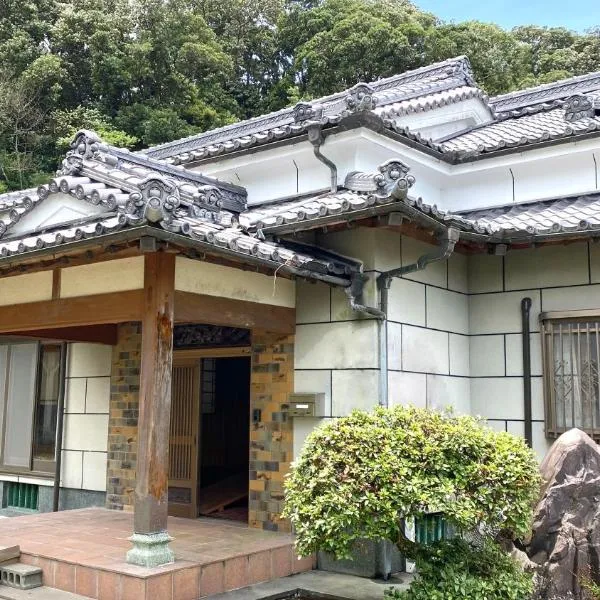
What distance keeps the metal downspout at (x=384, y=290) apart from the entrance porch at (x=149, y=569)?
1.91 m

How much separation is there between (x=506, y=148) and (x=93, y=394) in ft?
21.6

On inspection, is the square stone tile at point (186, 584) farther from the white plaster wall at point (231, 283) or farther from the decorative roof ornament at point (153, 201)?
the decorative roof ornament at point (153, 201)

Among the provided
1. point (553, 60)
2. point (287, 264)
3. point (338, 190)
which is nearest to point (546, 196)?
point (338, 190)

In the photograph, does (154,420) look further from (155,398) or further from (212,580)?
(212,580)

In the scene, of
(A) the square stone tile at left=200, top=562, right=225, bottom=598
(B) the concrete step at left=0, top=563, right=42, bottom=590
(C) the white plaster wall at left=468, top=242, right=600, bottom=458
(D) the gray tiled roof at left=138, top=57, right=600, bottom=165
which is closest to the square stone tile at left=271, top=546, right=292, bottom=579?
(A) the square stone tile at left=200, top=562, right=225, bottom=598

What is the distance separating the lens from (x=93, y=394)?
1027 cm

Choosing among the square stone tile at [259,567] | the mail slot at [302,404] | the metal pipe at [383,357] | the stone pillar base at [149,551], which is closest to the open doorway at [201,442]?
the mail slot at [302,404]

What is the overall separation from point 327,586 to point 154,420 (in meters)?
2.34

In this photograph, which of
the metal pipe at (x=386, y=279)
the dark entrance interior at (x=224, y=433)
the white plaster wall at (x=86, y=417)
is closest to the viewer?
the metal pipe at (x=386, y=279)

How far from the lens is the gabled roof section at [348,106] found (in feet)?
26.7

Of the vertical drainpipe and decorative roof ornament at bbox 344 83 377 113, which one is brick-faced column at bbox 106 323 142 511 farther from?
decorative roof ornament at bbox 344 83 377 113

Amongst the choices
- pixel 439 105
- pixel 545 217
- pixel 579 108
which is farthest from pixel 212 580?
pixel 439 105

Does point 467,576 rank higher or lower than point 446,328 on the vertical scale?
lower

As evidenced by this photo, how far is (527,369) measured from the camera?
7930 mm
